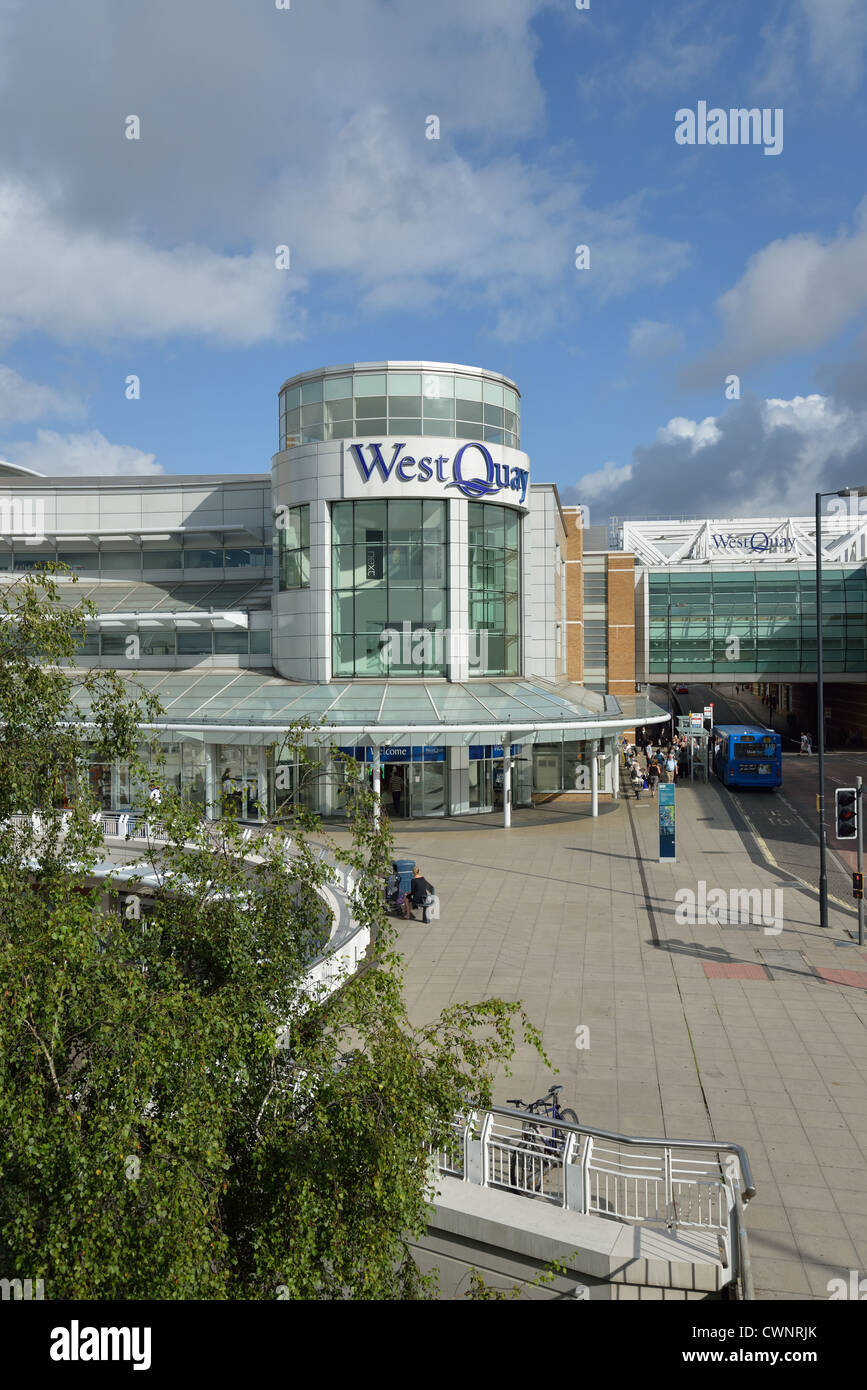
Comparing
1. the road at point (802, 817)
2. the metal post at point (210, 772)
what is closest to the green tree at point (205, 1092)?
the road at point (802, 817)

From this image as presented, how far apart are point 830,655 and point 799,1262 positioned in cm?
5695

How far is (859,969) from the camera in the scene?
653 inches

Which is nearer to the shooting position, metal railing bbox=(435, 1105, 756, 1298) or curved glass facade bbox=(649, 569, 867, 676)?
metal railing bbox=(435, 1105, 756, 1298)

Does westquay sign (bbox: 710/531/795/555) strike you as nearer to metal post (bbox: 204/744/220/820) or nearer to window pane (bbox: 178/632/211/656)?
window pane (bbox: 178/632/211/656)

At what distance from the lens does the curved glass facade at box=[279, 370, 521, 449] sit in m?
32.8

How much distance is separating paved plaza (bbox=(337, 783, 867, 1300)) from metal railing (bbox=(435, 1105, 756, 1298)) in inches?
15.7

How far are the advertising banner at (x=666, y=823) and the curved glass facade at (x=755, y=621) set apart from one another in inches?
1539

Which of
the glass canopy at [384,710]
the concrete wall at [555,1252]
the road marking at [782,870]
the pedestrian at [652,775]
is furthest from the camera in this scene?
the pedestrian at [652,775]

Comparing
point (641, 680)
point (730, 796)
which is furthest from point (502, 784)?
point (641, 680)

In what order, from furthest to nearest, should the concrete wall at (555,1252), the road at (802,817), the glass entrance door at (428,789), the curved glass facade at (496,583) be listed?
Answer: the curved glass facade at (496,583)
the glass entrance door at (428,789)
the road at (802,817)
the concrete wall at (555,1252)

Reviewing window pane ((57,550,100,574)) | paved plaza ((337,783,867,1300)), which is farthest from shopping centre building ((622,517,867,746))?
paved plaza ((337,783,867,1300))

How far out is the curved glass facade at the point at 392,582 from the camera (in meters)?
32.8

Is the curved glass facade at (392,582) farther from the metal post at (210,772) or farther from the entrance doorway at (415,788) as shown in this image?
the metal post at (210,772)

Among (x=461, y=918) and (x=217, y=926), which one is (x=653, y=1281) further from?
(x=461, y=918)
